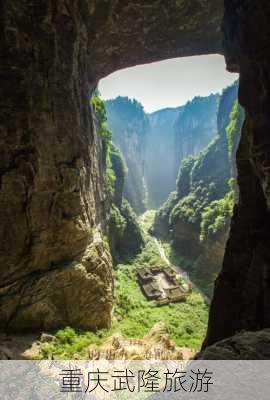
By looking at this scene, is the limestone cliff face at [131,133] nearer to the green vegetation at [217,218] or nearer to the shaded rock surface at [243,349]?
the green vegetation at [217,218]

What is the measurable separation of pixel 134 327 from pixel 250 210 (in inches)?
446

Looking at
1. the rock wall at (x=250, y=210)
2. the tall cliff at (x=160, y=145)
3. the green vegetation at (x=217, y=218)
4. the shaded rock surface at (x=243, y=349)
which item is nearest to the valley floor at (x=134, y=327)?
the rock wall at (x=250, y=210)

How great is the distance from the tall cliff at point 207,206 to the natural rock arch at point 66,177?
17908 millimetres

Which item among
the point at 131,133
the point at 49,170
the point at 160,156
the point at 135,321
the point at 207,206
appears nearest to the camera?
the point at 49,170

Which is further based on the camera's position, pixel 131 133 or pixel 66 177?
pixel 131 133

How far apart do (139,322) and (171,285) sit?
29.4ft

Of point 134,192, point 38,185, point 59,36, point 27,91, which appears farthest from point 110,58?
point 134,192

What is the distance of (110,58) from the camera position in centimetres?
1931

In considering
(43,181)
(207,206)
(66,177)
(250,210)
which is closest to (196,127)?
(207,206)

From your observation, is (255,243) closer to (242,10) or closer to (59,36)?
(242,10)

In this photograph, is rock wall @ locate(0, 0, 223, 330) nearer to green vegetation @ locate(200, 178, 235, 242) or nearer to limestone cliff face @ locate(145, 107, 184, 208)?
green vegetation @ locate(200, 178, 235, 242)

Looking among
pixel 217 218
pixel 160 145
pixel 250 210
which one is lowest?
pixel 250 210

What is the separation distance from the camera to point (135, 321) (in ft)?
56.4

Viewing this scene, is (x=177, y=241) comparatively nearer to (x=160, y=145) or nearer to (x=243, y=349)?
(x=243, y=349)
